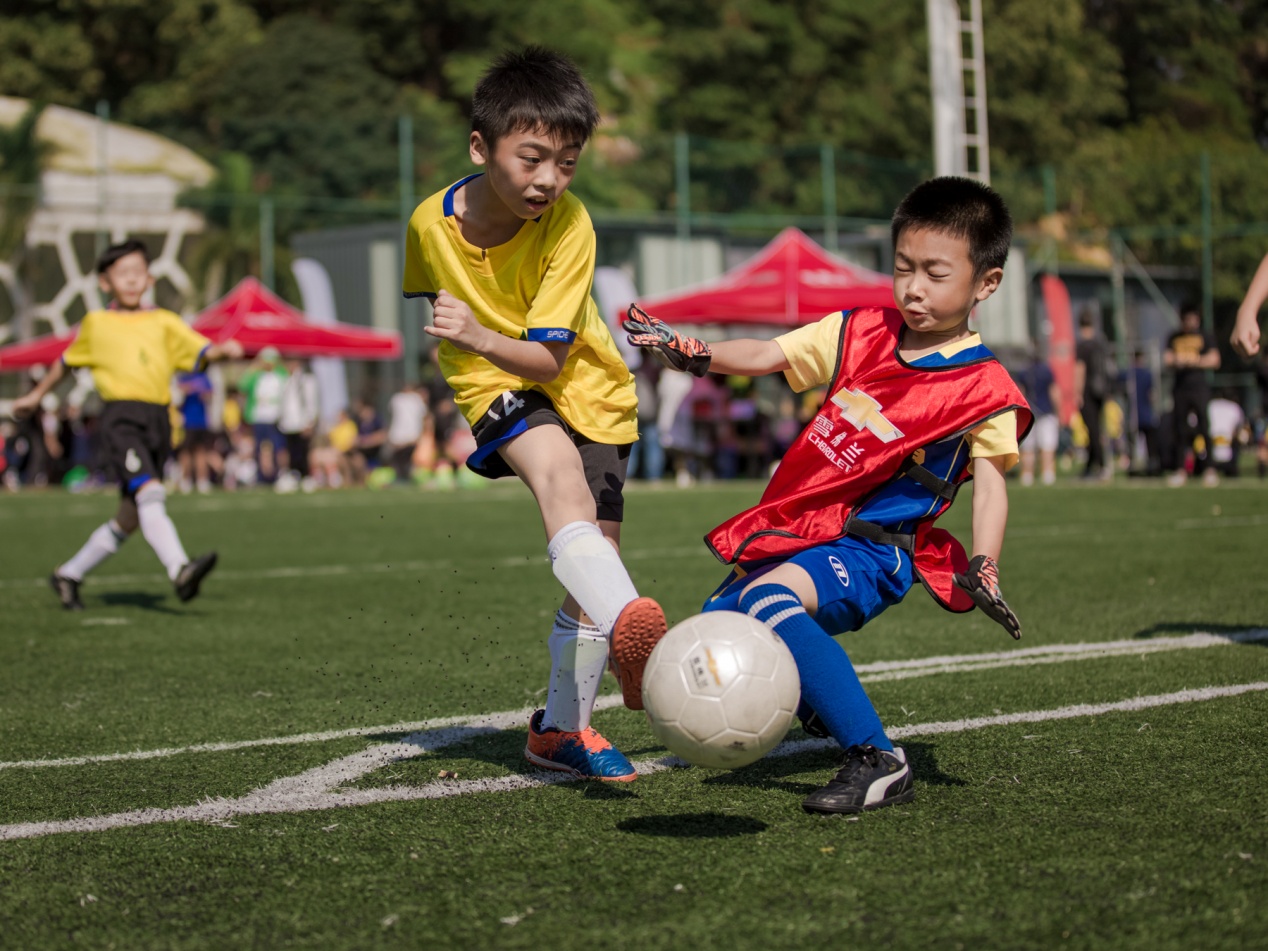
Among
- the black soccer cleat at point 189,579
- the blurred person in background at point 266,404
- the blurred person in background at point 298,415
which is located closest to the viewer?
the black soccer cleat at point 189,579

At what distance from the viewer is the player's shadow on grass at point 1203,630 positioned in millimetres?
5770

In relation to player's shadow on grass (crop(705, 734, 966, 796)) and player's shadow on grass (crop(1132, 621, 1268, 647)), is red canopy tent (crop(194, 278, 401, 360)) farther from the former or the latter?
player's shadow on grass (crop(705, 734, 966, 796))

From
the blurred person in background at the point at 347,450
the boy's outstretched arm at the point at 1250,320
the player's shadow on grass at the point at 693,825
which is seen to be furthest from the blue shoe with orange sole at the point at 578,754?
the blurred person in background at the point at 347,450

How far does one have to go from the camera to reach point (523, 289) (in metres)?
3.89

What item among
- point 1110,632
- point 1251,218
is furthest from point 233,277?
point 1110,632

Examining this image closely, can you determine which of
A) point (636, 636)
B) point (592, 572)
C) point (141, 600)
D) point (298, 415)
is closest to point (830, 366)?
point (592, 572)

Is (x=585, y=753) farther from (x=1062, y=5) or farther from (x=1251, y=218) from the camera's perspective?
(x=1062, y=5)

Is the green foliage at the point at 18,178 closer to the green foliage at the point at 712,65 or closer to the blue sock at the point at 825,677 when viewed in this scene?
the green foliage at the point at 712,65

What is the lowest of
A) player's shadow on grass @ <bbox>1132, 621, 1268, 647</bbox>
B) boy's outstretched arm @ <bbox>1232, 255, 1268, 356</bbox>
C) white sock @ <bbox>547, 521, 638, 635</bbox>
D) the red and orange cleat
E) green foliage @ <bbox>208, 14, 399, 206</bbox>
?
player's shadow on grass @ <bbox>1132, 621, 1268, 647</bbox>

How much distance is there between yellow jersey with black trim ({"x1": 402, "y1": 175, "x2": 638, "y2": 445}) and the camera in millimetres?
3818

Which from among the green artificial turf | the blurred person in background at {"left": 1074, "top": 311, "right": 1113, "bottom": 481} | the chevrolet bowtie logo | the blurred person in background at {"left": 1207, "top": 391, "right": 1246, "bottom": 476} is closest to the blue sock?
the green artificial turf

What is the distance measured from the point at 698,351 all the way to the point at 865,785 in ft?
3.66

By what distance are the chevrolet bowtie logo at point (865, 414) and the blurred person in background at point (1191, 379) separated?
13.1 m

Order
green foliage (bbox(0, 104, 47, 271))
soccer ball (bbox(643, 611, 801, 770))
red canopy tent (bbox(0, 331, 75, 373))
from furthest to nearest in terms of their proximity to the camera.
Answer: green foliage (bbox(0, 104, 47, 271)), red canopy tent (bbox(0, 331, 75, 373)), soccer ball (bbox(643, 611, 801, 770))
